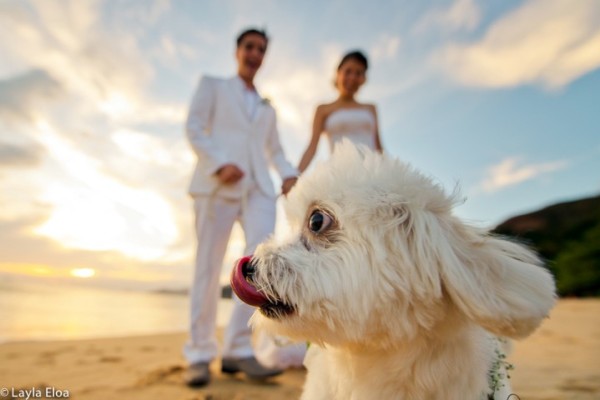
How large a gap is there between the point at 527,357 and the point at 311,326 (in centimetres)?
459

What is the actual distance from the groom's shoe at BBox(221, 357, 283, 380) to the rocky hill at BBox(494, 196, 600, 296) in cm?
993

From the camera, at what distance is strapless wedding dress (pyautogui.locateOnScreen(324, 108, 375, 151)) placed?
14.6 feet

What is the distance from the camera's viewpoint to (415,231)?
4.19 feet

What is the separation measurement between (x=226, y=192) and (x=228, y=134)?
56cm

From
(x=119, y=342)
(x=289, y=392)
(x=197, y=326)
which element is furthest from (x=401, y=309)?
(x=119, y=342)

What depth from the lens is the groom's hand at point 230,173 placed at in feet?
10.7

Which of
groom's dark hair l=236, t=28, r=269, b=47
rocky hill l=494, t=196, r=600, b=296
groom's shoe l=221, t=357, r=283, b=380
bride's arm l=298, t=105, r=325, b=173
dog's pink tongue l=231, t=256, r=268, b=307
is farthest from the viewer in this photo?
rocky hill l=494, t=196, r=600, b=296

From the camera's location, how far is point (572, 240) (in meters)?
21.2

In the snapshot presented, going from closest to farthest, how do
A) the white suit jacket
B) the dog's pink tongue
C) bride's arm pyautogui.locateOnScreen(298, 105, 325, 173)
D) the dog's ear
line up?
the dog's ear → the dog's pink tongue → the white suit jacket → bride's arm pyautogui.locateOnScreen(298, 105, 325, 173)

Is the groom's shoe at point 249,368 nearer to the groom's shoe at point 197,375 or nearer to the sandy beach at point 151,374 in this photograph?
the sandy beach at point 151,374

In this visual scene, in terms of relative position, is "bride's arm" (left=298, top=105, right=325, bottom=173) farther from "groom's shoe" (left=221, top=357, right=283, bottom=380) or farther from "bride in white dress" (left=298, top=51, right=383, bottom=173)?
"groom's shoe" (left=221, top=357, right=283, bottom=380)

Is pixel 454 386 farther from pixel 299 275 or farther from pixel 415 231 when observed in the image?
pixel 299 275

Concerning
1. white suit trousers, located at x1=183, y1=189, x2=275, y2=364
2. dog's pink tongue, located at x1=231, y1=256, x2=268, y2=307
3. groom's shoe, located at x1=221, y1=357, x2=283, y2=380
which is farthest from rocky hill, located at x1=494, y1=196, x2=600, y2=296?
dog's pink tongue, located at x1=231, y1=256, x2=268, y2=307

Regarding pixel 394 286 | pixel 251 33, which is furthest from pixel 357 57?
pixel 394 286
